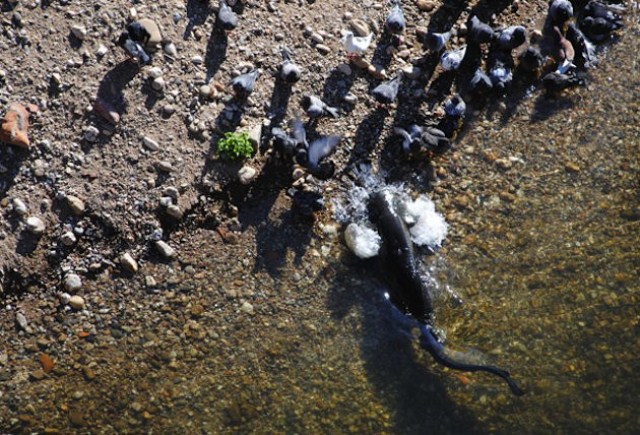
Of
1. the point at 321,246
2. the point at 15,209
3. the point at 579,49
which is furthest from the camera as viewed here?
the point at 579,49

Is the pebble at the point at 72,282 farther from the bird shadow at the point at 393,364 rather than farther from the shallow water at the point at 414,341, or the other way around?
the bird shadow at the point at 393,364

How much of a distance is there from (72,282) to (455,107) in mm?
3498

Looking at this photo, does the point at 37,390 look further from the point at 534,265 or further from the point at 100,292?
the point at 534,265

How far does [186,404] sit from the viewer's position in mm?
6137

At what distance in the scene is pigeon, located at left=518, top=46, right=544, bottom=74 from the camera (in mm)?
6884

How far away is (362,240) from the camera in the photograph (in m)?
6.37

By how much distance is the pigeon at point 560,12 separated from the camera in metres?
7.03

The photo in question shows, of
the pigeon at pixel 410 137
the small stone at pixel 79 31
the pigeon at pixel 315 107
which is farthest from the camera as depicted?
the pigeon at pixel 410 137

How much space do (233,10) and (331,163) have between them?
157 cm

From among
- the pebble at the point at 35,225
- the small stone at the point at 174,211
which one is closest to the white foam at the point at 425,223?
the small stone at the point at 174,211

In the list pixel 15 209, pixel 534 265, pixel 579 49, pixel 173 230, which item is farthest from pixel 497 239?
pixel 15 209

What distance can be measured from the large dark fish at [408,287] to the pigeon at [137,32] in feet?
7.79

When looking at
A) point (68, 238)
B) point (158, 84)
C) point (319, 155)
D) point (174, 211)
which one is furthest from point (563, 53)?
point (68, 238)

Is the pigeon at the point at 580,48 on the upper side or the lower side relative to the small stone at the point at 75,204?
upper
